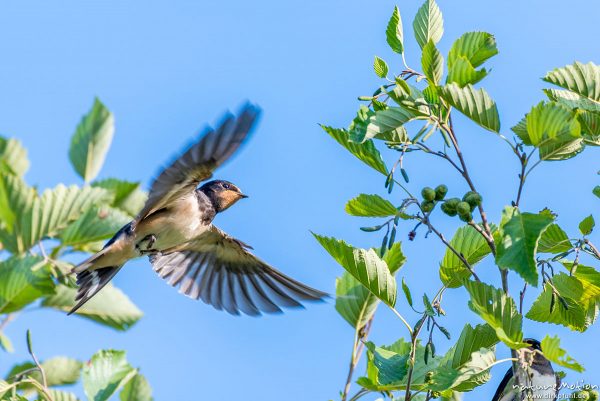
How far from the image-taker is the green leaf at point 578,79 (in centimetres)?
393

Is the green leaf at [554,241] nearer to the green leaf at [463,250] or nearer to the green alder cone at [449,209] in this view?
the green leaf at [463,250]

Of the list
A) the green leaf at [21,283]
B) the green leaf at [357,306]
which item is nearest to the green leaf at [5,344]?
the green leaf at [21,283]

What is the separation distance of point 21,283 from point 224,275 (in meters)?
1.88

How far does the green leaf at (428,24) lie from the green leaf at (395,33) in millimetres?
65

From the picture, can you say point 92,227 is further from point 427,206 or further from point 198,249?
point 427,206

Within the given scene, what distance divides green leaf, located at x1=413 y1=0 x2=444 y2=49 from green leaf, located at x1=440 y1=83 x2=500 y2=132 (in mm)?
454

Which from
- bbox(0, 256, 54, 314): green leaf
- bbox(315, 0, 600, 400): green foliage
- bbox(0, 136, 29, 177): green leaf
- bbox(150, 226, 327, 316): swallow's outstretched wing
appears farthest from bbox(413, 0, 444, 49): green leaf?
bbox(0, 136, 29, 177): green leaf

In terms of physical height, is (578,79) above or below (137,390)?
above

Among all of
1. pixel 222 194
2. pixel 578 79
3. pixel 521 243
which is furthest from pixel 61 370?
pixel 521 243

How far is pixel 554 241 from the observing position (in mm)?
3920

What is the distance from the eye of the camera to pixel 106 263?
6.56 metres

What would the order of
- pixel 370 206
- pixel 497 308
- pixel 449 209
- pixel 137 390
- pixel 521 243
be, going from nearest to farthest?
pixel 521 243 → pixel 497 308 → pixel 449 209 → pixel 370 206 → pixel 137 390

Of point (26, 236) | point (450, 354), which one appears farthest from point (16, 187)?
point (450, 354)

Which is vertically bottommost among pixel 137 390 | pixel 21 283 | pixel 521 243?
pixel 137 390
